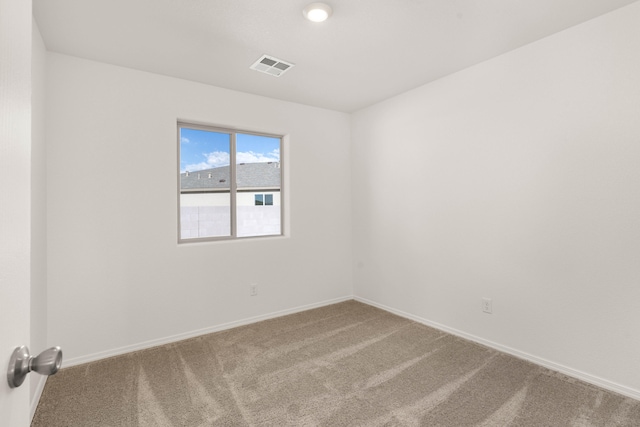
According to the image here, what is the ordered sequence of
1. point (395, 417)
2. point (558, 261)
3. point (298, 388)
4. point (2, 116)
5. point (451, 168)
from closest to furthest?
point (2, 116)
point (395, 417)
point (298, 388)
point (558, 261)
point (451, 168)

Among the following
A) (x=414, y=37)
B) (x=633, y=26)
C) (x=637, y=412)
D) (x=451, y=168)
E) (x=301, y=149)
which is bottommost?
(x=637, y=412)

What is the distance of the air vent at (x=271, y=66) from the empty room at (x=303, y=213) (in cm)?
3

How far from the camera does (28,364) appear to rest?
2.05ft

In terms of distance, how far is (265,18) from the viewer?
2186mm

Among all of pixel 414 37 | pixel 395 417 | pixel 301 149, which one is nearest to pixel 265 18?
pixel 414 37

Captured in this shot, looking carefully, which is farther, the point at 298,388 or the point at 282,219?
the point at 282,219

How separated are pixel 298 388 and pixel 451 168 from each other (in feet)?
7.91

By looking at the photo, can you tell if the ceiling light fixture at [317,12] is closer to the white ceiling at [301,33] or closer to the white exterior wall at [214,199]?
the white ceiling at [301,33]

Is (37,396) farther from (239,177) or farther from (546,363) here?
(546,363)

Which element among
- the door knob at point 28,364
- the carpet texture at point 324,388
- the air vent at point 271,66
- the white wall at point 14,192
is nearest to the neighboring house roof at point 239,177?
the air vent at point 271,66

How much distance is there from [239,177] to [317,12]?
2.03m

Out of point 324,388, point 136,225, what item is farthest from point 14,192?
point 136,225

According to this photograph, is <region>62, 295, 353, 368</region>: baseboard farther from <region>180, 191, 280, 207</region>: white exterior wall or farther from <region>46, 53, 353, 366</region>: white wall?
<region>180, 191, 280, 207</region>: white exterior wall

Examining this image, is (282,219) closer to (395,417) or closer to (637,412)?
(395,417)
